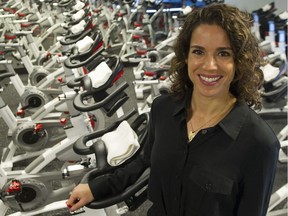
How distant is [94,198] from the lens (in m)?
1.30

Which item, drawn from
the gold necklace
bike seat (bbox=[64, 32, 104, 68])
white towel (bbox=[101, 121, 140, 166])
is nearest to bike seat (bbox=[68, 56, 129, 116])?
bike seat (bbox=[64, 32, 104, 68])

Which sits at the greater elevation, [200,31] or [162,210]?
[200,31]

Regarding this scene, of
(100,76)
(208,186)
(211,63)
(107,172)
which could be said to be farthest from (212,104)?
(100,76)

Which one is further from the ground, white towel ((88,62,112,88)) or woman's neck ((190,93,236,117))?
woman's neck ((190,93,236,117))

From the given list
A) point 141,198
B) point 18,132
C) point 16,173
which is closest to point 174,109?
point 141,198

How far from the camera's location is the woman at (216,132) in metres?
1.00

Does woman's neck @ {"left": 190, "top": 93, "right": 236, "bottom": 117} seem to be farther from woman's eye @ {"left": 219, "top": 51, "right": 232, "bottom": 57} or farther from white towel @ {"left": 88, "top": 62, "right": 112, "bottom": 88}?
white towel @ {"left": 88, "top": 62, "right": 112, "bottom": 88}

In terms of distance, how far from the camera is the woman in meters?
1.00

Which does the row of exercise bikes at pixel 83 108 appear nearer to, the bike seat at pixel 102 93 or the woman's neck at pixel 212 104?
the bike seat at pixel 102 93

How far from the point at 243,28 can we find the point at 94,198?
0.84 m

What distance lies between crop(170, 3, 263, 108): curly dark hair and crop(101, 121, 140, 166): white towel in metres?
0.28

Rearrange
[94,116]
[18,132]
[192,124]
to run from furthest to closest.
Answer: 1. [18,132]
2. [94,116]
3. [192,124]

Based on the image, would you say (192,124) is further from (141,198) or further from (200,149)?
(141,198)

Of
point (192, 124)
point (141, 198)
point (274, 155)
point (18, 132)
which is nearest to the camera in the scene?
point (274, 155)
